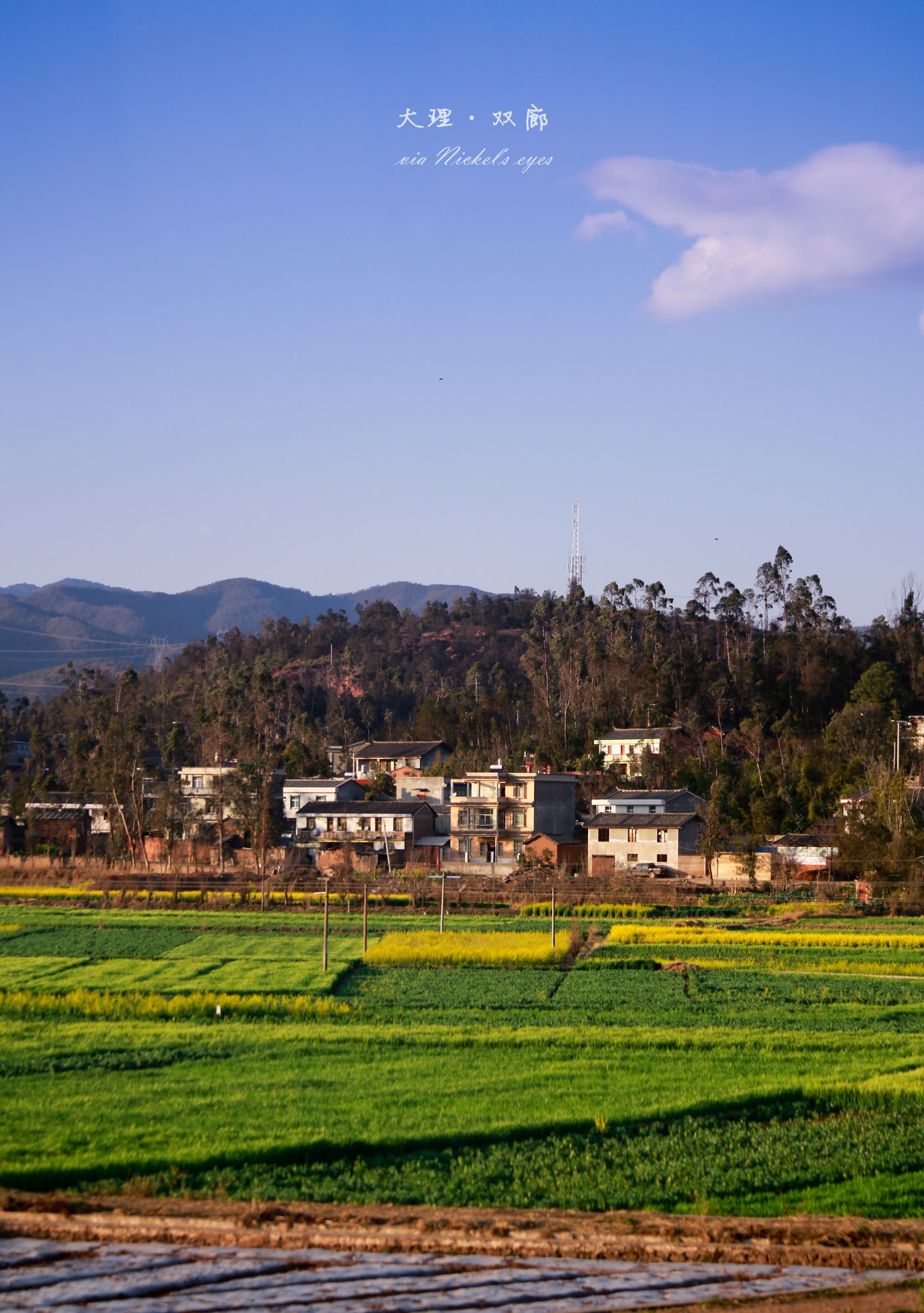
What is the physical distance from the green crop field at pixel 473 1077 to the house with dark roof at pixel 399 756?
163 ft

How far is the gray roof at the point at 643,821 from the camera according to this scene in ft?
197

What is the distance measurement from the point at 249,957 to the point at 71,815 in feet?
135

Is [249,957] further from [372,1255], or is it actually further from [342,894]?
[372,1255]

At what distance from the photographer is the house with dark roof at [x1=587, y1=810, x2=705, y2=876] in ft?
197

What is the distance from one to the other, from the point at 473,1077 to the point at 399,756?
67994 millimetres

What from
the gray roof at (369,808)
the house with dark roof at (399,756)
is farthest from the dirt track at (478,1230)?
the house with dark roof at (399,756)

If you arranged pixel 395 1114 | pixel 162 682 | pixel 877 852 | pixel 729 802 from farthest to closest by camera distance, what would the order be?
pixel 162 682 < pixel 729 802 < pixel 877 852 < pixel 395 1114

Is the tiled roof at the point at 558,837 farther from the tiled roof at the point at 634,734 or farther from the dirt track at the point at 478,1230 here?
the dirt track at the point at 478,1230

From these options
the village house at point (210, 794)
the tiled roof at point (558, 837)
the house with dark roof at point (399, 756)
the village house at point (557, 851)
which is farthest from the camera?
the house with dark roof at point (399, 756)

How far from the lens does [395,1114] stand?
15852mm

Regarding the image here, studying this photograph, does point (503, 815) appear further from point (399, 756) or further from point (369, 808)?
point (399, 756)

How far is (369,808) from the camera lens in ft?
224

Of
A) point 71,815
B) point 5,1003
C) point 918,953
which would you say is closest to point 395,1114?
point 5,1003

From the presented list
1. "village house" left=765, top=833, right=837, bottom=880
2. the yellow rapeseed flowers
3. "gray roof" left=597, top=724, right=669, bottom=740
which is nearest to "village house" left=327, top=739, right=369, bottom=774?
"gray roof" left=597, top=724, right=669, bottom=740
